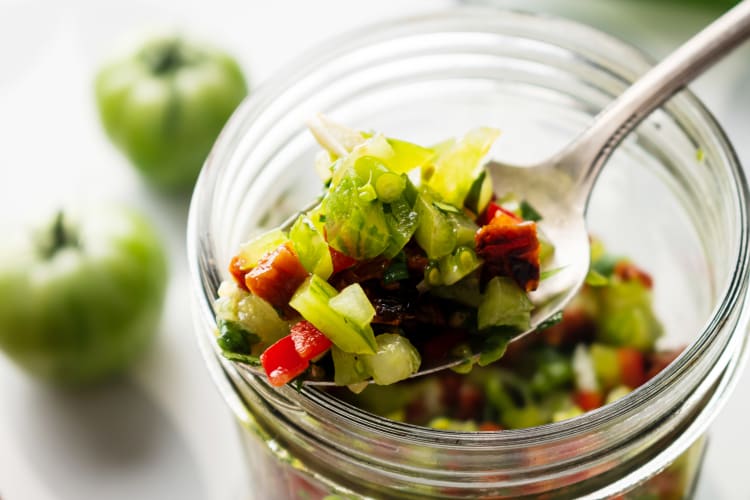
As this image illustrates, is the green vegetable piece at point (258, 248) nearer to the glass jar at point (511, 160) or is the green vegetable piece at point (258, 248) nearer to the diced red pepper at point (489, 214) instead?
the glass jar at point (511, 160)

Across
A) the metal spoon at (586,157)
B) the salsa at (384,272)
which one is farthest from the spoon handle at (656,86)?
the salsa at (384,272)

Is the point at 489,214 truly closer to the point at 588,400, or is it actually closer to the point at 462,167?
the point at 462,167

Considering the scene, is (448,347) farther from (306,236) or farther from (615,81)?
(615,81)

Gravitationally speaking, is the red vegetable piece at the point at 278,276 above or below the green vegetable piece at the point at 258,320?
above

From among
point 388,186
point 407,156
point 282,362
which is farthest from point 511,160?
point 282,362

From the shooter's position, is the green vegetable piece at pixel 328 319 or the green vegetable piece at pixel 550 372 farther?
the green vegetable piece at pixel 550 372

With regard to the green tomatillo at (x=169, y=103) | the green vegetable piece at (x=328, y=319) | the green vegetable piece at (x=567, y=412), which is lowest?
the green vegetable piece at (x=328, y=319)
